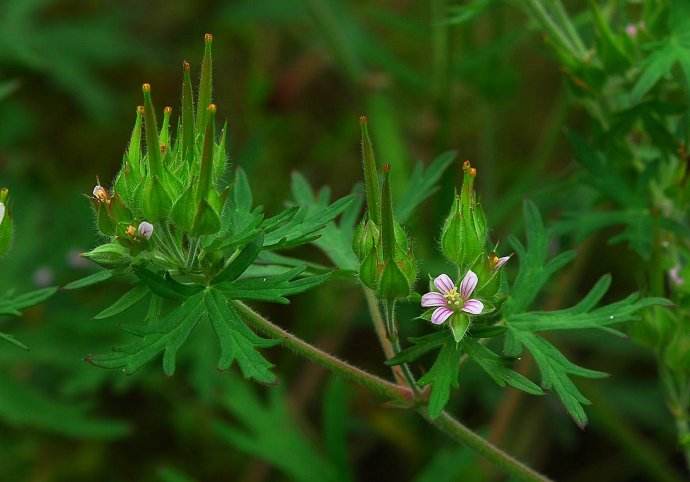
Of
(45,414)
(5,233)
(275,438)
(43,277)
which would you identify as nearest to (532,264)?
(5,233)

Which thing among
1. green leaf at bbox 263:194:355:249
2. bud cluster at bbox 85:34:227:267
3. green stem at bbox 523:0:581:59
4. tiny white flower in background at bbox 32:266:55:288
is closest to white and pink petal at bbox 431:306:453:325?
green leaf at bbox 263:194:355:249

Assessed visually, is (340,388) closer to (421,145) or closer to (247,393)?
(247,393)

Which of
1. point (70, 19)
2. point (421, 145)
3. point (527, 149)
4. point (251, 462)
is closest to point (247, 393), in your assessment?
point (251, 462)

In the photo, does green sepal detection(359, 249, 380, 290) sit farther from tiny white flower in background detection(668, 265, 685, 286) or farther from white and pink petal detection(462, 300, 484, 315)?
tiny white flower in background detection(668, 265, 685, 286)

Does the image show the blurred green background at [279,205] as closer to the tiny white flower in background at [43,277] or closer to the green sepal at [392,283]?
the tiny white flower in background at [43,277]

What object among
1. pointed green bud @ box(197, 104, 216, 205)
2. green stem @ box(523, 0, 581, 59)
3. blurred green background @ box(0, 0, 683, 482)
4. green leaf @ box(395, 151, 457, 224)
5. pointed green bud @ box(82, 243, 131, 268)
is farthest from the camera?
blurred green background @ box(0, 0, 683, 482)

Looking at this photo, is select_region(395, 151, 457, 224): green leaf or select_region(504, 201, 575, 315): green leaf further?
select_region(395, 151, 457, 224): green leaf
